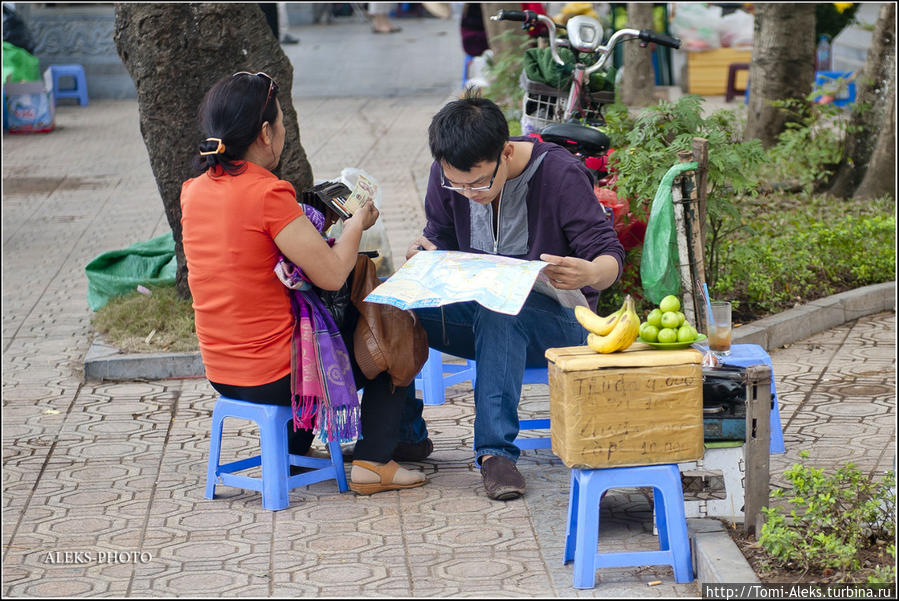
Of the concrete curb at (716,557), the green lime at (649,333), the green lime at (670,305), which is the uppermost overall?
the green lime at (670,305)

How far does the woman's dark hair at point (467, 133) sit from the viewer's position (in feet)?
12.2

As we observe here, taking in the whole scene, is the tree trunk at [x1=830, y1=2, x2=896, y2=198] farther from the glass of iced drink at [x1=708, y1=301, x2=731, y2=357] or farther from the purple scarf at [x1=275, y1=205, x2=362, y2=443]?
the purple scarf at [x1=275, y1=205, x2=362, y2=443]

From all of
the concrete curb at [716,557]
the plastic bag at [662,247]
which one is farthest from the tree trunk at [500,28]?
the concrete curb at [716,557]

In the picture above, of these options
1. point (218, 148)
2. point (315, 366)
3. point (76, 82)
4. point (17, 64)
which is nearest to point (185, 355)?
point (315, 366)

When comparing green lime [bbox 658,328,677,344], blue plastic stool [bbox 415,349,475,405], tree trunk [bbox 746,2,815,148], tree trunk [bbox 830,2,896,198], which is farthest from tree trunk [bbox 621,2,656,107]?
green lime [bbox 658,328,677,344]

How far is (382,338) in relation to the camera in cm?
395

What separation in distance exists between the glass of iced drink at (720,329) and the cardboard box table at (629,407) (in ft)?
1.31

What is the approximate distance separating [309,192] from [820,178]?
5.50 m

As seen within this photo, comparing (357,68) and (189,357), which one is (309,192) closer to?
(189,357)

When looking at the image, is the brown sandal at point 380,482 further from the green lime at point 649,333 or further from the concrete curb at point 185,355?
the concrete curb at point 185,355

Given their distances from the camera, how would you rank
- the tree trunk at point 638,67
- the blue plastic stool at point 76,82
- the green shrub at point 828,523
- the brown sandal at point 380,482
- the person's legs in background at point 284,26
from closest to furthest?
1. the green shrub at point 828,523
2. the brown sandal at point 380,482
3. the tree trunk at point 638,67
4. the blue plastic stool at point 76,82
5. the person's legs in background at point 284,26

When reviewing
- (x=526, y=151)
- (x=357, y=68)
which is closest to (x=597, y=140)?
(x=526, y=151)

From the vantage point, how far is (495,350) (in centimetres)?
392

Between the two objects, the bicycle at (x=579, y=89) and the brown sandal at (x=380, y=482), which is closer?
the brown sandal at (x=380, y=482)
